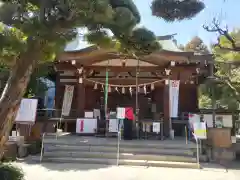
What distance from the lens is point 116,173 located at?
5.95m

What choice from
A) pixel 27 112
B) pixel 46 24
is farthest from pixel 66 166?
pixel 46 24

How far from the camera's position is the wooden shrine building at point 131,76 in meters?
10.2

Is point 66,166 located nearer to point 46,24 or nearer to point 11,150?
point 11,150

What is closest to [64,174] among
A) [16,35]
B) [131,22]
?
[16,35]

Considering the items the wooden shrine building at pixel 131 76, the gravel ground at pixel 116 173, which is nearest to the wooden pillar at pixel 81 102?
the wooden shrine building at pixel 131 76

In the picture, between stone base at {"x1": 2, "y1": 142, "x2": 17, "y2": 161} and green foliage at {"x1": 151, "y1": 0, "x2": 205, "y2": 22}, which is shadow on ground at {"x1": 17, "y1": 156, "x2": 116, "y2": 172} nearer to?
stone base at {"x1": 2, "y1": 142, "x2": 17, "y2": 161}

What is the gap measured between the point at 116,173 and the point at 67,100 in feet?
21.3

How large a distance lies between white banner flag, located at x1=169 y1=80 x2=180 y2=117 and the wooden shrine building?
0.58 feet

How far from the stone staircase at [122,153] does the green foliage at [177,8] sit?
4.38m

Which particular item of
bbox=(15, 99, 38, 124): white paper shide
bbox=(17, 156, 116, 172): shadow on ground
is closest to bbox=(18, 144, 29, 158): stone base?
bbox=(17, 156, 116, 172): shadow on ground

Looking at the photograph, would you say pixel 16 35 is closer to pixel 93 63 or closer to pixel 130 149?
pixel 130 149

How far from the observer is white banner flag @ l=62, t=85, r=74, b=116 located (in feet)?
37.9

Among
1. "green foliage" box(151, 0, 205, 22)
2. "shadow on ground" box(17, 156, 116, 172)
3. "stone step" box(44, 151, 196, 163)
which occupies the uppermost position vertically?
"green foliage" box(151, 0, 205, 22)

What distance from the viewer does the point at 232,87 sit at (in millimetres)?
7797
